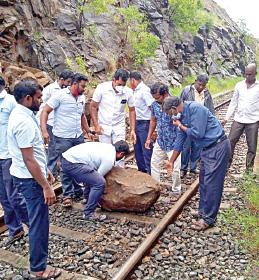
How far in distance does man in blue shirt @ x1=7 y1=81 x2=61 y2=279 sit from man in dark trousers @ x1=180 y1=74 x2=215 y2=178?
3802 millimetres

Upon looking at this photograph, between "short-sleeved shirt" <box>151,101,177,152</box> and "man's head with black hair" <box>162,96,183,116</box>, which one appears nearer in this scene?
"man's head with black hair" <box>162,96,183,116</box>

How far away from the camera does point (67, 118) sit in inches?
230

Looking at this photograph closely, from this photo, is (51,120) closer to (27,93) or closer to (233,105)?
(27,93)

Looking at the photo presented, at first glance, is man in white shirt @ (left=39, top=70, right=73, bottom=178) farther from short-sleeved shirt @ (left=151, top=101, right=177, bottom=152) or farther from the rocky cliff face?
the rocky cliff face

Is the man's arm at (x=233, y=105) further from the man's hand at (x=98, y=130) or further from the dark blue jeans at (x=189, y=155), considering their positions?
the man's hand at (x=98, y=130)

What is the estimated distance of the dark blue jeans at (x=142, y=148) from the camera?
688 cm

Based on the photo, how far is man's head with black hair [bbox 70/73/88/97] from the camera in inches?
223

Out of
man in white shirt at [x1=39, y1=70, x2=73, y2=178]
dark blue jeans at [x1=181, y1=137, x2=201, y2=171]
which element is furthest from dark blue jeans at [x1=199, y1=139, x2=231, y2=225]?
man in white shirt at [x1=39, y1=70, x2=73, y2=178]

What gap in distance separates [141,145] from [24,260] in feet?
10.7

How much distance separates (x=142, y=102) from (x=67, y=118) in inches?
61.2

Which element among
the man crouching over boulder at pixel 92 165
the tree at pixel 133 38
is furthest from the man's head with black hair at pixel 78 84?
the tree at pixel 133 38

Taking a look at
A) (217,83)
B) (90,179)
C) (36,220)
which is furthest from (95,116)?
(217,83)

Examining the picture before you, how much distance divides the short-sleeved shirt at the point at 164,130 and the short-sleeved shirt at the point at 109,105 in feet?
1.86

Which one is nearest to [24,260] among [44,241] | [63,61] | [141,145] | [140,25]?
[44,241]
